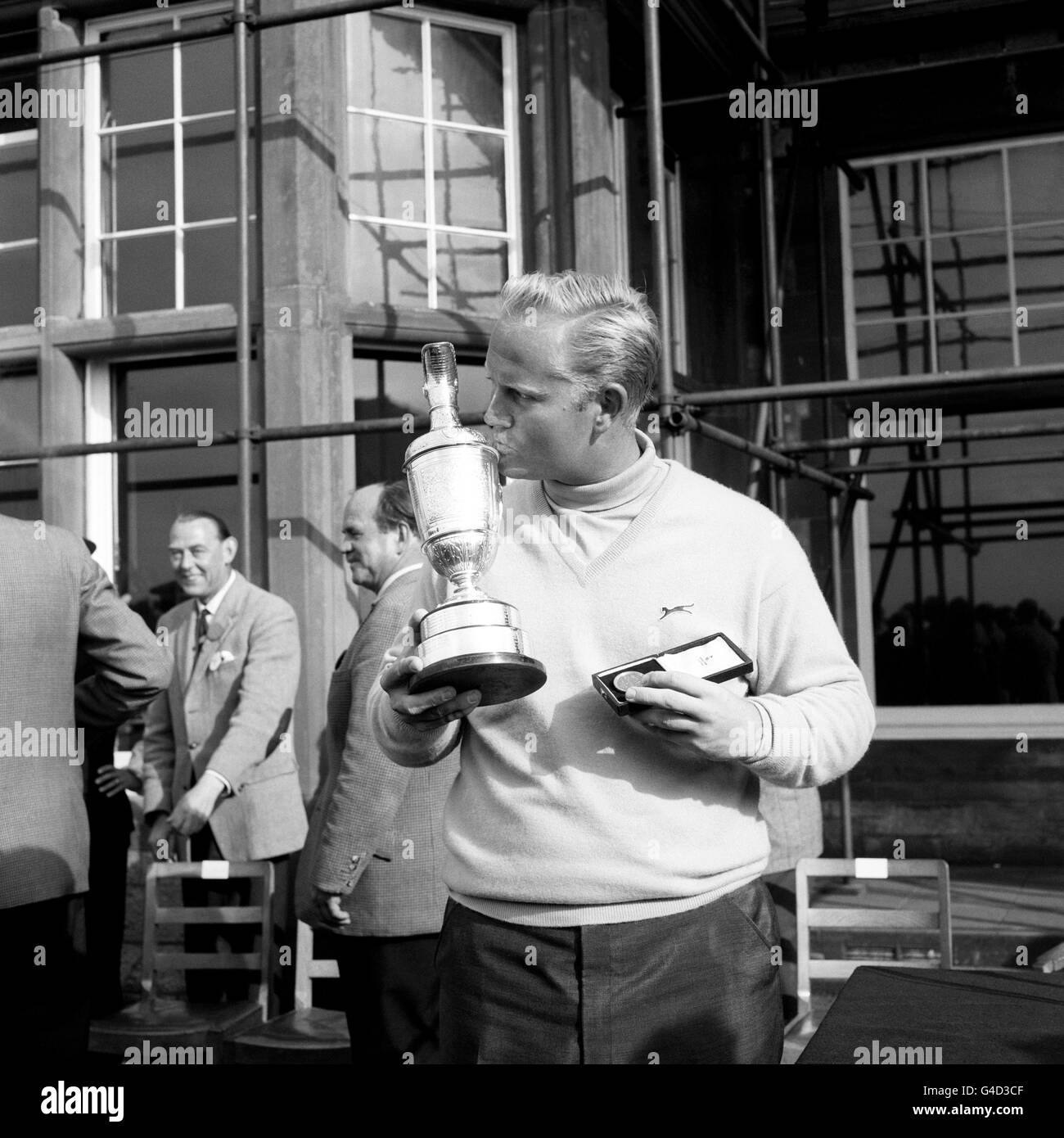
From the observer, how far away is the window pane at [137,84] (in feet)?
17.6

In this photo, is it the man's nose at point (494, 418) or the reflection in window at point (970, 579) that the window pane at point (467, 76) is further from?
the man's nose at point (494, 418)

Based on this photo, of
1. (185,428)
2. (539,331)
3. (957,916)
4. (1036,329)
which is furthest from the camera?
(1036,329)

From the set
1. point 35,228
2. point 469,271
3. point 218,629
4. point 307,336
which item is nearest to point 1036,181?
point 469,271

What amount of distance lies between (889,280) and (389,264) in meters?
3.64

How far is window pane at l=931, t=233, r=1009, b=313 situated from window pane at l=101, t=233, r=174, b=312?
4.45 m

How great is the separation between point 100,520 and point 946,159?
5.17 m

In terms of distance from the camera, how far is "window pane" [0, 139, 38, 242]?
553 centimetres

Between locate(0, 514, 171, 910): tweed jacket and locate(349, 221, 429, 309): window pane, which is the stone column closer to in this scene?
locate(349, 221, 429, 309): window pane

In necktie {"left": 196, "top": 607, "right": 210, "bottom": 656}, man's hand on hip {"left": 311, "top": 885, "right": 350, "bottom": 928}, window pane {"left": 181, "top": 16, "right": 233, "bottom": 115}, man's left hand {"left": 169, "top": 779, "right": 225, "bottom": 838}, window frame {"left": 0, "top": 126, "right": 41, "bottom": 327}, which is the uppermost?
window pane {"left": 181, "top": 16, "right": 233, "bottom": 115}

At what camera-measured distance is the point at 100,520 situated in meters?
5.40

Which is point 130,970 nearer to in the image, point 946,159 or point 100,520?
point 100,520

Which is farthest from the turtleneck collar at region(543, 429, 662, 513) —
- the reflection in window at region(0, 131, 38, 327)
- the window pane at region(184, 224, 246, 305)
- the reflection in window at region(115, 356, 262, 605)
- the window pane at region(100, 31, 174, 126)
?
the reflection in window at region(0, 131, 38, 327)
